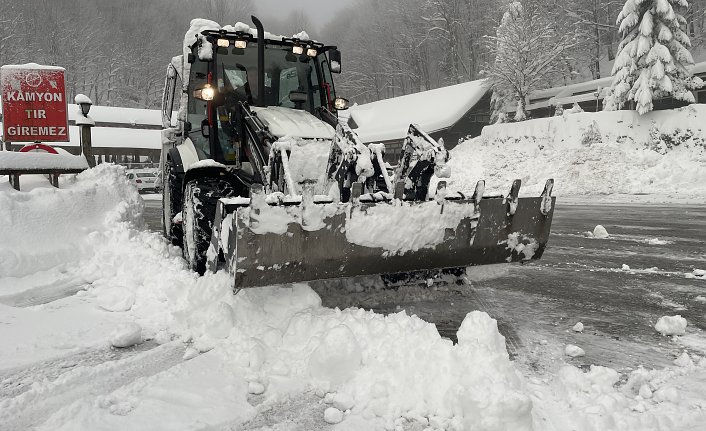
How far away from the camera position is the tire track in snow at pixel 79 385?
259 centimetres

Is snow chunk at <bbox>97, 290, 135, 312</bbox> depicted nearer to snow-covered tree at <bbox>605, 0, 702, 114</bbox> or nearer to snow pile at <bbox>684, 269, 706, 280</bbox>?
snow pile at <bbox>684, 269, 706, 280</bbox>

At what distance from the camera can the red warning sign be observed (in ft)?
29.5

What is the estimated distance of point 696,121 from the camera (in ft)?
58.4

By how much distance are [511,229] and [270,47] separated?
3528mm

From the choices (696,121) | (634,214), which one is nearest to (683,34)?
(696,121)

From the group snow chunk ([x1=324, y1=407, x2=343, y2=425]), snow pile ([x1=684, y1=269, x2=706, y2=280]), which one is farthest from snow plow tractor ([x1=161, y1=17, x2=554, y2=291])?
snow pile ([x1=684, y1=269, x2=706, y2=280])

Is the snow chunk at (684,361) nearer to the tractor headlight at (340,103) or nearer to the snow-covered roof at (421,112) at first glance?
the tractor headlight at (340,103)

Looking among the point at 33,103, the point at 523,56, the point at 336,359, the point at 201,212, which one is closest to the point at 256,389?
the point at 336,359

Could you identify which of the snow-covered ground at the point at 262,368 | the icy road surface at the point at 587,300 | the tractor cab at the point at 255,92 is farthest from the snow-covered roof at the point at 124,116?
the icy road surface at the point at 587,300

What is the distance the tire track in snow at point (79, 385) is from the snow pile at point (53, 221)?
2661mm

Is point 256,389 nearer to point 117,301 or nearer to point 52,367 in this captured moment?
point 52,367

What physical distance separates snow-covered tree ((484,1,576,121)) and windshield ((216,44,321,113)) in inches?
930

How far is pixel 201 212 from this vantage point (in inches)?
185

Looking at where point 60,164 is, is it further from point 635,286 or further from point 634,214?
point 634,214
